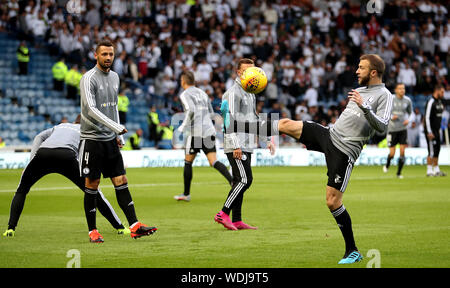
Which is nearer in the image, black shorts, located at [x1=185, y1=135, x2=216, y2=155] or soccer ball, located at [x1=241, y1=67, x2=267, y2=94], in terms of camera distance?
soccer ball, located at [x1=241, y1=67, x2=267, y2=94]

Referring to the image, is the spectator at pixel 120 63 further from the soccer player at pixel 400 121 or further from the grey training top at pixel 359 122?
the grey training top at pixel 359 122

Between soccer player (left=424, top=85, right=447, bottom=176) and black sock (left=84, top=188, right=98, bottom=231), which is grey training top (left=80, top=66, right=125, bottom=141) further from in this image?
soccer player (left=424, top=85, right=447, bottom=176)

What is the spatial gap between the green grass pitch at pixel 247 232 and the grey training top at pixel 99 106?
144 cm

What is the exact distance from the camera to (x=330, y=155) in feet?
29.0

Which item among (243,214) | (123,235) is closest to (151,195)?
(243,214)

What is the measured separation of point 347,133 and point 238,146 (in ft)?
10.3

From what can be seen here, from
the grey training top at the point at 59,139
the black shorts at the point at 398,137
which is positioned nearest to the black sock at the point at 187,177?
the grey training top at the point at 59,139

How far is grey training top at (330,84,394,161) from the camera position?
873cm

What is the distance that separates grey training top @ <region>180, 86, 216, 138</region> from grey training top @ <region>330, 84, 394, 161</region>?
7.69m

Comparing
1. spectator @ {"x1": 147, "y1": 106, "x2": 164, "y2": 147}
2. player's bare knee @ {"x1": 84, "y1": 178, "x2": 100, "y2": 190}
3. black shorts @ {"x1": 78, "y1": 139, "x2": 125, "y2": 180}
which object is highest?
black shorts @ {"x1": 78, "y1": 139, "x2": 125, "y2": 180}

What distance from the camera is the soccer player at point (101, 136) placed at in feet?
32.8
